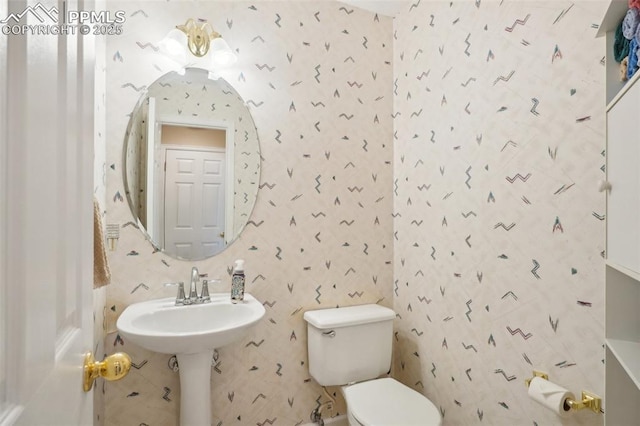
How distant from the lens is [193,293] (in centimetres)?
167

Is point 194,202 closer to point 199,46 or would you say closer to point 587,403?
point 199,46

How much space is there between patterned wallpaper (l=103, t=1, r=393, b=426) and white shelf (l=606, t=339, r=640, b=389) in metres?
1.31

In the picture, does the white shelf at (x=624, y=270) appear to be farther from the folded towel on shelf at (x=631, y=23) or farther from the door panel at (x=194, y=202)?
the door panel at (x=194, y=202)

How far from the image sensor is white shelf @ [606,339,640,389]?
2.59ft

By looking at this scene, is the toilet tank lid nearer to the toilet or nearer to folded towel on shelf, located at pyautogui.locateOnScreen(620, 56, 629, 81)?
the toilet

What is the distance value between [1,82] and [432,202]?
5.90 feet

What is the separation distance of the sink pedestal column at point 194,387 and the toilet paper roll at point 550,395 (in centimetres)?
127

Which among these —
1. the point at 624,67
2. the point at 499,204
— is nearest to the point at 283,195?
the point at 499,204

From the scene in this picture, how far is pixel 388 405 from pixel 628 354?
972mm

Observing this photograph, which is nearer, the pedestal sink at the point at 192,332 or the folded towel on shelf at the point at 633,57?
the folded towel on shelf at the point at 633,57

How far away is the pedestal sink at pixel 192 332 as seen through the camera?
4.31 ft

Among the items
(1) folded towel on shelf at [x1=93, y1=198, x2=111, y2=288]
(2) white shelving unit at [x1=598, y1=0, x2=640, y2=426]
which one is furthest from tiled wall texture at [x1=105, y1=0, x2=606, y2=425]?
(1) folded towel on shelf at [x1=93, y1=198, x2=111, y2=288]

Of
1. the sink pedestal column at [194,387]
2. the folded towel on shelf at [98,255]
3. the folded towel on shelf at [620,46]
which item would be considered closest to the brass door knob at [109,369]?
the folded towel on shelf at [98,255]

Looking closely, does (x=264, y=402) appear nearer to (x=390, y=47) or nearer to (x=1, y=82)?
(x=1, y=82)
